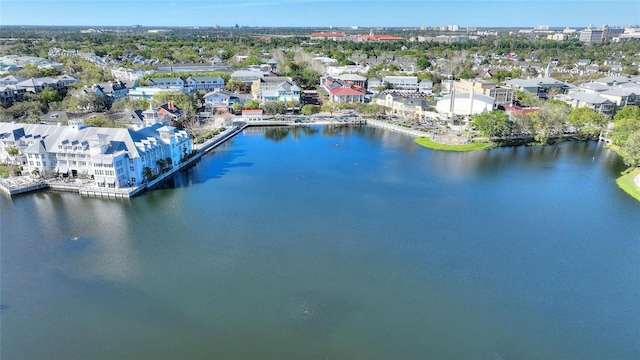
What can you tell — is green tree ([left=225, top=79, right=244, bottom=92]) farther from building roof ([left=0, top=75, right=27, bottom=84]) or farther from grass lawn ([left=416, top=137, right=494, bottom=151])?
grass lawn ([left=416, top=137, right=494, bottom=151])

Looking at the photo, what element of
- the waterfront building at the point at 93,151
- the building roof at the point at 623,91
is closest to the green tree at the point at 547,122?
the building roof at the point at 623,91

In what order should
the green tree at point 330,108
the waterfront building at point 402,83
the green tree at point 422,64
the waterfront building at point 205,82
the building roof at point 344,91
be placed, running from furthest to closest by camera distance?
the green tree at point 422,64 → the waterfront building at point 402,83 → the waterfront building at point 205,82 → the building roof at point 344,91 → the green tree at point 330,108

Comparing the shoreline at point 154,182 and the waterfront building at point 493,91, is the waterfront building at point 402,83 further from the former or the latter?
the shoreline at point 154,182

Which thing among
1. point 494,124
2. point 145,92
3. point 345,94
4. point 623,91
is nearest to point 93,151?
point 145,92

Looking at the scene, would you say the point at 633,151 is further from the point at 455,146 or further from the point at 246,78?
the point at 246,78

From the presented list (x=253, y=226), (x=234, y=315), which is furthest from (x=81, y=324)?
(x=253, y=226)

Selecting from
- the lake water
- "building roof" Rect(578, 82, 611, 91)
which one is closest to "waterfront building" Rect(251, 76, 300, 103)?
the lake water

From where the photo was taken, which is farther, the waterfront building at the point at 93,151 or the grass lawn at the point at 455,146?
the grass lawn at the point at 455,146

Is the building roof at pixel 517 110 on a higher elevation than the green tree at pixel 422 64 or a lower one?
lower
